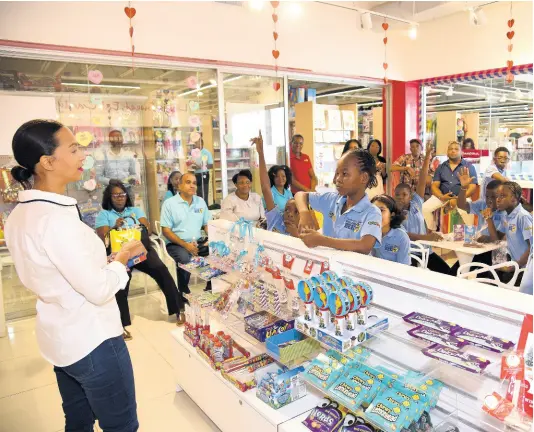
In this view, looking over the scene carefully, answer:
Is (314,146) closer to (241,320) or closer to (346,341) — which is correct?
(241,320)

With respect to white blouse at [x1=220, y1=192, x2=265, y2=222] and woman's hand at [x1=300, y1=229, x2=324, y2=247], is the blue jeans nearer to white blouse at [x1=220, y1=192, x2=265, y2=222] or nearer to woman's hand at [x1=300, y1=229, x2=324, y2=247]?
woman's hand at [x1=300, y1=229, x2=324, y2=247]

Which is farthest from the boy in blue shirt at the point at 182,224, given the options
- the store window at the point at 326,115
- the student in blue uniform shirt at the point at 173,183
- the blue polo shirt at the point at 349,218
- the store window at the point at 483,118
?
the store window at the point at 483,118

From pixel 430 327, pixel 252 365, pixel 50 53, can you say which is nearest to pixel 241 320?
pixel 252 365

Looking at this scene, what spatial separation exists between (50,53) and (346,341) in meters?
4.28

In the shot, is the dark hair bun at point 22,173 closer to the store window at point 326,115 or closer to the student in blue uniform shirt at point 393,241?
the student in blue uniform shirt at point 393,241

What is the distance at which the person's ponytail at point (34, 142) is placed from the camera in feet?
5.29

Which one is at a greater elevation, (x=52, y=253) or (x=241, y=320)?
(x=52, y=253)

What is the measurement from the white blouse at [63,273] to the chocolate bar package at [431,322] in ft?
3.65

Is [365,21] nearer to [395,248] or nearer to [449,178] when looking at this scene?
[449,178]

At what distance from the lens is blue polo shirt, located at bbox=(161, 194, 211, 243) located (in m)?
4.59

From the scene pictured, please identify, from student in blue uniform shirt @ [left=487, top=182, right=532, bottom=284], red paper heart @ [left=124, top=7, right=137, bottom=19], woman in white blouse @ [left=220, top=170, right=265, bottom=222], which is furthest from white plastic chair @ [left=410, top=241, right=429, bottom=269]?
red paper heart @ [left=124, top=7, right=137, bottom=19]

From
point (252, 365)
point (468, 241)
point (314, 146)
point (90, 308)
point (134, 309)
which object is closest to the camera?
point (90, 308)

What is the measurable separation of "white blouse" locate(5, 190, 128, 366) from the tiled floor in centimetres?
124

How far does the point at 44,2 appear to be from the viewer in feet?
14.3
